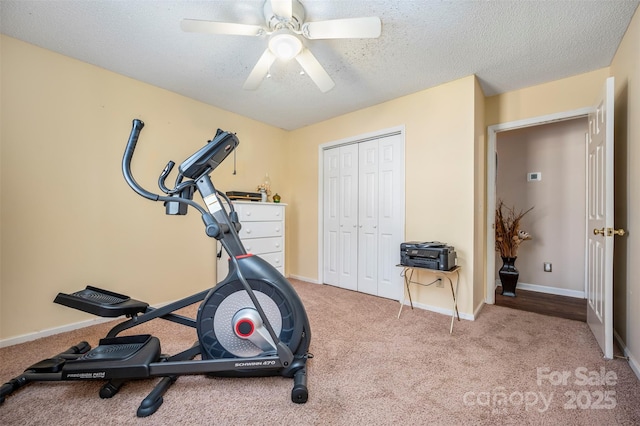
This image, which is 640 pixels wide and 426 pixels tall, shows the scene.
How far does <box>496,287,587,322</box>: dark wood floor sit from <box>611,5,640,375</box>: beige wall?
2.03 feet

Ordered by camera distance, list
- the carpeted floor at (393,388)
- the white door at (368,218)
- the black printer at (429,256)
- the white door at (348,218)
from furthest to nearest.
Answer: the white door at (348,218) → the white door at (368,218) → the black printer at (429,256) → the carpeted floor at (393,388)

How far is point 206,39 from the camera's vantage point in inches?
79.0

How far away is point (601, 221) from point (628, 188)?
0.86ft

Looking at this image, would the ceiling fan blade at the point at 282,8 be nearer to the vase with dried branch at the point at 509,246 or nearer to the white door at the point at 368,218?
the white door at the point at 368,218

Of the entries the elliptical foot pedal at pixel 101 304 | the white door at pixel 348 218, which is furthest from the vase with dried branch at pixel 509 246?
the elliptical foot pedal at pixel 101 304

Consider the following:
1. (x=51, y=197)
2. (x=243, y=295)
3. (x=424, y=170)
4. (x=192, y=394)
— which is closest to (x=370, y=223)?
(x=424, y=170)

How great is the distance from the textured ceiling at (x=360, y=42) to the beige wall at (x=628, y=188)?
0.63ft

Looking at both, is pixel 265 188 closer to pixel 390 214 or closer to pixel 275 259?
pixel 275 259

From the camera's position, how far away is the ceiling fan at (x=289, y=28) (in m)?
1.50

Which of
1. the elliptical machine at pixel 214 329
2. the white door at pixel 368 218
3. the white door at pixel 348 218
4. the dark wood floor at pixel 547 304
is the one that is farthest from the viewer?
the white door at pixel 348 218

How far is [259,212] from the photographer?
3.21 metres

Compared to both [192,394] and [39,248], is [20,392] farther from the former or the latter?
[39,248]

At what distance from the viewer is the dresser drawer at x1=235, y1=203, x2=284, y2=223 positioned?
9.95ft

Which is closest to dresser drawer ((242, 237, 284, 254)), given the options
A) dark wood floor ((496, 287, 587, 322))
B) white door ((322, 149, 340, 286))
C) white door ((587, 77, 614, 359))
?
white door ((322, 149, 340, 286))
